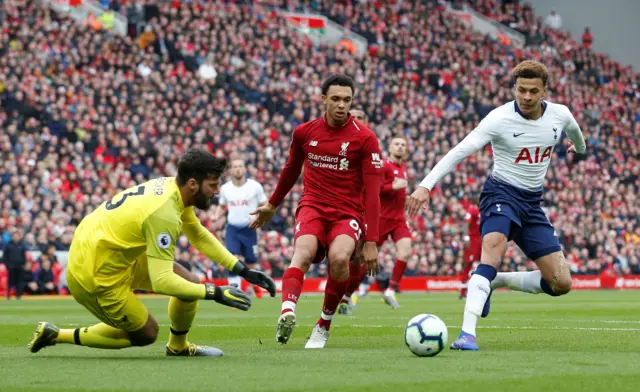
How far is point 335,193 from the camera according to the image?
371 inches

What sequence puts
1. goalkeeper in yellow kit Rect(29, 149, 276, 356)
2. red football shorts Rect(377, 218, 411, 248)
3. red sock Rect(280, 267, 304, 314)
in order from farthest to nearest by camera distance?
red football shorts Rect(377, 218, 411, 248) < red sock Rect(280, 267, 304, 314) < goalkeeper in yellow kit Rect(29, 149, 276, 356)

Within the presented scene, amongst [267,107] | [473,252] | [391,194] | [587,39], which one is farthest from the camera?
[587,39]

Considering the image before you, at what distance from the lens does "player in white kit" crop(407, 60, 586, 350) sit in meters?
8.86

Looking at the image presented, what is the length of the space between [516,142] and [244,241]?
11637 millimetres

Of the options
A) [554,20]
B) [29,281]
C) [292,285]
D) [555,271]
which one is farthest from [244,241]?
[554,20]

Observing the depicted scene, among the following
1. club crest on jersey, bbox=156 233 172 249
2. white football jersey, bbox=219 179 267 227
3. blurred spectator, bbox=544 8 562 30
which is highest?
blurred spectator, bbox=544 8 562 30

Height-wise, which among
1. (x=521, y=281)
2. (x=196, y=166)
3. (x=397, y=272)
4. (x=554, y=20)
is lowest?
(x=397, y=272)

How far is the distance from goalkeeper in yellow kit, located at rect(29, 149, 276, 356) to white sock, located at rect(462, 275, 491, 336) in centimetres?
171

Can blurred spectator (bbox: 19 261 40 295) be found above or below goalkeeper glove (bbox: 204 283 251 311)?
below

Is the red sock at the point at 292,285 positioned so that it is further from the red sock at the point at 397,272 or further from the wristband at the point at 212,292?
the red sock at the point at 397,272

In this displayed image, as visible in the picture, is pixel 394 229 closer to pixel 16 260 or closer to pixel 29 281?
pixel 16 260

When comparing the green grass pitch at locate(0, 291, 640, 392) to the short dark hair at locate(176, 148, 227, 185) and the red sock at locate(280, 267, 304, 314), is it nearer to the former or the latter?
the red sock at locate(280, 267, 304, 314)

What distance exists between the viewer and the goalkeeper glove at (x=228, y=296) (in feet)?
24.0

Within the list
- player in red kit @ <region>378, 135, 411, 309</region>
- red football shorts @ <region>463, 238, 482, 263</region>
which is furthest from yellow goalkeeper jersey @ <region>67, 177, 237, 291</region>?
red football shorts @ <region>463, 238, 482, 263</region>
